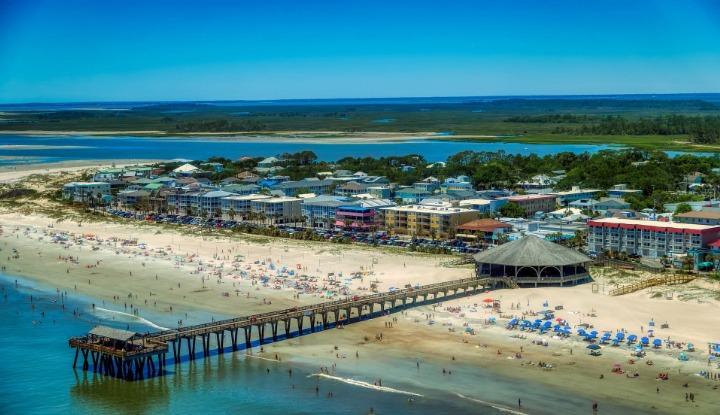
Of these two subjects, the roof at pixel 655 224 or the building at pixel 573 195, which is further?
the building at pixel 573 195

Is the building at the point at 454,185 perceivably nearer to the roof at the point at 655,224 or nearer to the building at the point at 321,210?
the building at the point at 321,210

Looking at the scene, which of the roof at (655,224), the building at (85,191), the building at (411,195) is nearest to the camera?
the roof at (655,224)

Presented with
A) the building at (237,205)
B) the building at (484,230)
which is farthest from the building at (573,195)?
the building at (237,205)

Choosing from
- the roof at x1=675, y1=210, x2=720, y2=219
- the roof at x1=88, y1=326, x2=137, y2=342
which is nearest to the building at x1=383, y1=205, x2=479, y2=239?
the roof at x1=675, y1=210, x2=720, y2=219

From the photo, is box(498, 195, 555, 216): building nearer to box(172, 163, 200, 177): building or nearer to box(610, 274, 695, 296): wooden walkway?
box(610, 274, 695, 296): wooden walkway

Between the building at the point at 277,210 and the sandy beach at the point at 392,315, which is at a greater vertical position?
the building at the point at 277,210

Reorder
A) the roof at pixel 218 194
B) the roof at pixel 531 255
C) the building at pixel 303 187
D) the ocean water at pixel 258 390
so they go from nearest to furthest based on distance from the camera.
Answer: the ocean water at pixel 258 390
the roof at pixel 531 255
the roof at pixel 218 194
the building at pixel 303 187

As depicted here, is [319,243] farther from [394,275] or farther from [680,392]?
[680,392]

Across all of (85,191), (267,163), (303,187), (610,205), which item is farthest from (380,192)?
(267,163)
